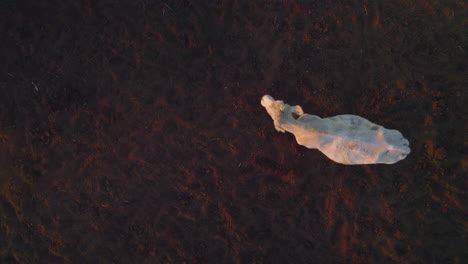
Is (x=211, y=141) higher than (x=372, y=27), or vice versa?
(x=372, y=27)

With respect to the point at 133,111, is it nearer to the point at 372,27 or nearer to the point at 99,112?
the point at 99,112

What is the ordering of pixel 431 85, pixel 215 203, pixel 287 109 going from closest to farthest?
pixel 287 109 → pixel 431 85 → pixel 215 203

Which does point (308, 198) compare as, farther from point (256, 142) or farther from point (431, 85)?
point (431, 85)

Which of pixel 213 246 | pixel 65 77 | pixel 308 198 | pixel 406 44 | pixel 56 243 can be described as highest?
pixel 406 44

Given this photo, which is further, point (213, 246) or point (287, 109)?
point (213, 246)

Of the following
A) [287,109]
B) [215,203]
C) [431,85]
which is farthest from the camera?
[215,203]

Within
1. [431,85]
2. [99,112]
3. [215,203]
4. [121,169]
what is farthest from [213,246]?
[431,85]
